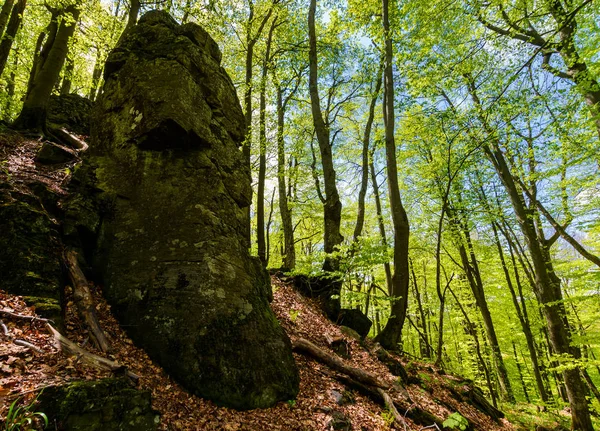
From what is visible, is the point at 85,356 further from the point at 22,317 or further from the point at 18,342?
the point at 22,317

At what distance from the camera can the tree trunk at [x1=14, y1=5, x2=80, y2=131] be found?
8.43 metres

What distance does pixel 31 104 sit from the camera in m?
8.44

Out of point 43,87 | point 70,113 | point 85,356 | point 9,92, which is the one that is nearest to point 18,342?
point 85,356

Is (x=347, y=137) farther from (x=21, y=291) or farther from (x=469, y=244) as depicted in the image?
(x=21, y=291)

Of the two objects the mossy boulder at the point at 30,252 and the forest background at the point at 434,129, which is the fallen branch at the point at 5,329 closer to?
the mossy boulder at the point at 30,252

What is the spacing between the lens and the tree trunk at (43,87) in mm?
8430

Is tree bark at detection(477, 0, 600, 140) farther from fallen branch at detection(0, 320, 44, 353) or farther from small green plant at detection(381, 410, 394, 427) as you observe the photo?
fallen branch at detection(0, 320, 44, 353)

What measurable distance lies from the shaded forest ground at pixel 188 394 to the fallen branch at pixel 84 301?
0.28ft

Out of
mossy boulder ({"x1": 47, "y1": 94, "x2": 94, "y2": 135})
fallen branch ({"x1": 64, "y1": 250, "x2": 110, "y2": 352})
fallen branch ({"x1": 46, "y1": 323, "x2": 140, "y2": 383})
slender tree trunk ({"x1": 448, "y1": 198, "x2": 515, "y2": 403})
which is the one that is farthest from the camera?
slender tree trunk ({"x1": 448, "y1": 198, "x2": 515, "y2": 403})

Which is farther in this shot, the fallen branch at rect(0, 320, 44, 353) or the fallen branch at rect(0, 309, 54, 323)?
the fallen branch at rect(0, 309, 54, 323)

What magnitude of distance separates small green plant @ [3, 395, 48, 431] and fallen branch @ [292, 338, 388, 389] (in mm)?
4336

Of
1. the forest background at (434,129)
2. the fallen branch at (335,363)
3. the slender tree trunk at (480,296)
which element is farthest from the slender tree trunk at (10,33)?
the slender tree trunk at (480,296)

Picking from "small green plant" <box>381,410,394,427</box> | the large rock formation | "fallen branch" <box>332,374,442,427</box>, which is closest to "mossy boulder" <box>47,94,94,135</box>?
the large rock formation

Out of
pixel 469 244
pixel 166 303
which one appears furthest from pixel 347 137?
pixel 166 303
